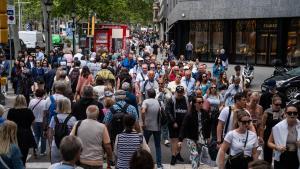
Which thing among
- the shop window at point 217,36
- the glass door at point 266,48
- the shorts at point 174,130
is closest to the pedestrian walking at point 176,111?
the shorts at point 174,130

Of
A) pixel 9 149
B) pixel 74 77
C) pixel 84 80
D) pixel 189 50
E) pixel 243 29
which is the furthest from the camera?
pixel 189 50

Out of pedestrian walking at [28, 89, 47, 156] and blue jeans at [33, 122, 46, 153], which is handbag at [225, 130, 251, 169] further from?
blue jeans at [33, 122, 46, 153]

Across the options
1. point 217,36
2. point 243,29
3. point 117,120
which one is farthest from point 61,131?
point 217,36

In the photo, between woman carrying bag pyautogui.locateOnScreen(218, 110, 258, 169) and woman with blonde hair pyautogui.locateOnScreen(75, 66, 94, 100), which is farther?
woman with blonde hair pyautogui.locateOnScreen(75, 66, 94, 100)

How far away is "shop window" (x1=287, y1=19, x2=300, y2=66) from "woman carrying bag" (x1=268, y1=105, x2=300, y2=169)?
32371mm

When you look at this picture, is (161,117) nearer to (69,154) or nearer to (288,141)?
(288,141)

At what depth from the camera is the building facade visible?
40.0 m

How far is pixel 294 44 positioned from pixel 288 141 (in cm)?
3310

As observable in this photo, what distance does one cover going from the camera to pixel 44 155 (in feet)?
41.6

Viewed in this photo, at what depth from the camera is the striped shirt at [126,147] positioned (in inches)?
319

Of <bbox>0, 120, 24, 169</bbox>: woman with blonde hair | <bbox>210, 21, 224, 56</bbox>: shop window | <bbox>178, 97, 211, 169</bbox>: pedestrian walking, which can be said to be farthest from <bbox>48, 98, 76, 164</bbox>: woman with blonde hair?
<bbox>210, 21, 224, 56</bbox>: shop window

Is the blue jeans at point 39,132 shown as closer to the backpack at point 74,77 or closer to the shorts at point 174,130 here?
the shorts at point 174,130

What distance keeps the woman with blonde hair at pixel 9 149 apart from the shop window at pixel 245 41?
3659 cm

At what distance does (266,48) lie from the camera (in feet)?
137
